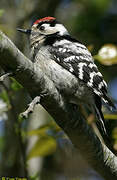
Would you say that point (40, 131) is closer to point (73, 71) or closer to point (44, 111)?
point (73, 71)

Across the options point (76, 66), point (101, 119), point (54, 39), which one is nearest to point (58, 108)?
point (101, 119)

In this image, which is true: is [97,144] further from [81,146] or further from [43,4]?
[43,4]

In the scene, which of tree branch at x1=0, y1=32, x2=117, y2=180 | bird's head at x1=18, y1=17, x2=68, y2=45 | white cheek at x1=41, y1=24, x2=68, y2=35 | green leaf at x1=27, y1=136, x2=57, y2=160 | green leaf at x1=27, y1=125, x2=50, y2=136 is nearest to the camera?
tree branch at x1=0, y1=32, x2=117, y2=180

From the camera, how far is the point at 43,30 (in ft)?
15.1

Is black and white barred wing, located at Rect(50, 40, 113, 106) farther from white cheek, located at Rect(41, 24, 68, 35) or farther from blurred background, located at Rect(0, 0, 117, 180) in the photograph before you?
white cheek, located at Rect(41, 24, 68, 35)

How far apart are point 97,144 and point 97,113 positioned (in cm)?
50

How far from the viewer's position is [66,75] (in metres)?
3.71

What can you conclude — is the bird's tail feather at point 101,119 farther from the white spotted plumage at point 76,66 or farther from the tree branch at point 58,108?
the tree branch at point 58,108

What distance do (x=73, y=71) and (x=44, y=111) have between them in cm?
226

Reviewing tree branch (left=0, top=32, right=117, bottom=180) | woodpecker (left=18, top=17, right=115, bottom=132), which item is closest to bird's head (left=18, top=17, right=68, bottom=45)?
woodpecker (left=18, top=17, right=115, bottom=132)

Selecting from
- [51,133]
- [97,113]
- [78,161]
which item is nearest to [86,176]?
[78,161]

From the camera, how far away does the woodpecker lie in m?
3.66

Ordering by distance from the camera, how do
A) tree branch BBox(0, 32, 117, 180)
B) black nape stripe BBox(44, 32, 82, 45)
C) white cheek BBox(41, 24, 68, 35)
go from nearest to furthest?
tree branch BBox(0, 32, 117, 180) < black nape stripe BBox(44, 32, 82, 45) < white cheek BBox(41, 24, 68, 35)

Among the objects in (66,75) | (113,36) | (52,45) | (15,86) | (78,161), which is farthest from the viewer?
(113,36)
